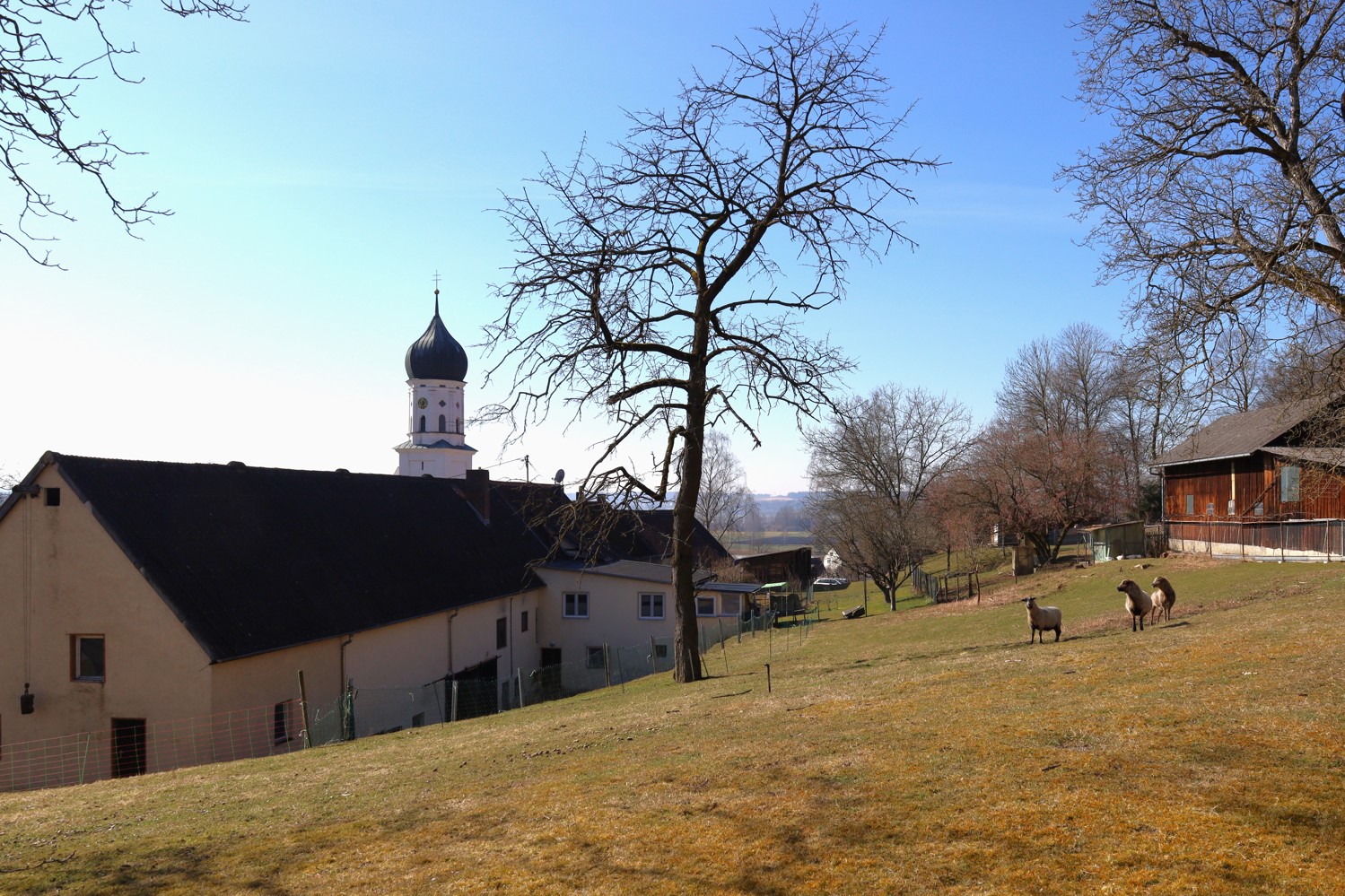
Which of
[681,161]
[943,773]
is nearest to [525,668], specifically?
[681,161]

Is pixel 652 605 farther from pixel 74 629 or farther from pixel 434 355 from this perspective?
pixel 434 355

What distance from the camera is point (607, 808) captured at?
8.71m

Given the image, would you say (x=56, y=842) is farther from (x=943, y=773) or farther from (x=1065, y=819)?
(x=1065, y=819)

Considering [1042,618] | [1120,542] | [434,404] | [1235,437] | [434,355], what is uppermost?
[434,355]

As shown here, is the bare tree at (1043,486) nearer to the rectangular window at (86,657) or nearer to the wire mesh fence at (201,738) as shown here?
the wire mesh fence at (201,738)

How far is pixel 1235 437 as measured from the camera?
4200 cm

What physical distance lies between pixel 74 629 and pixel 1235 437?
45066 millimetres

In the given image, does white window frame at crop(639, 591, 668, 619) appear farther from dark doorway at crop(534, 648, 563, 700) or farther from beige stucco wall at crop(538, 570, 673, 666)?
dark doorway at crop(534, 648, 563, 700)

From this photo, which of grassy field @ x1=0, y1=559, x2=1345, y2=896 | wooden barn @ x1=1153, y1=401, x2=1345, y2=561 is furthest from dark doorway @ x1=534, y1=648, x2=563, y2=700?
wooden barn @ x1=1153, y1=401, x2=1345, y2=561

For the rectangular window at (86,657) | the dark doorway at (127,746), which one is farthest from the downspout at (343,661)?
the rectangular window at (86,657)

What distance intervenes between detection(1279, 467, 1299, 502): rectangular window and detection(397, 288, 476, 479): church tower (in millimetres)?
57299

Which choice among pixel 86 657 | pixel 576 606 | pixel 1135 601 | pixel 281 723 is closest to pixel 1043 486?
pixel 576 606

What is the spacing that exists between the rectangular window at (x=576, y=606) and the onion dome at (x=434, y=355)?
131 feet

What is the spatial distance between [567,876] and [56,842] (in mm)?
6491
